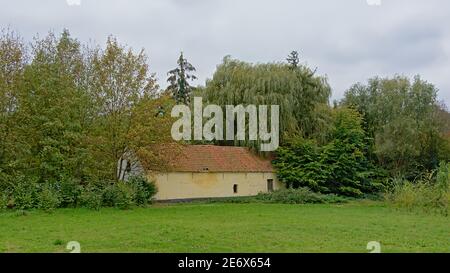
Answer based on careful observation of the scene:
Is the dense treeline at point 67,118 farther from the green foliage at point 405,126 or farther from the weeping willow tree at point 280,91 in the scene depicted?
the green foliage at point 405,126

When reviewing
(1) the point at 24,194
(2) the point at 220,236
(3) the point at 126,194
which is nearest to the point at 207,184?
(3) the point at 126,194

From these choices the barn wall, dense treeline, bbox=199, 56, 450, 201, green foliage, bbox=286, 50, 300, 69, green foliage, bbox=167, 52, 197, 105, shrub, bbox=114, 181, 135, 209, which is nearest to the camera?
shrub, bbox=114, 181, 135, 209

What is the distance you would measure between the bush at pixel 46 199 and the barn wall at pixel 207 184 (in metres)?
6.93

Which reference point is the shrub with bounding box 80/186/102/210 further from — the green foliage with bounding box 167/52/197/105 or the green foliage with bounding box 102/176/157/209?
the green foliage with bounding box 167/52/197/105

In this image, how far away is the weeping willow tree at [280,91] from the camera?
1201 inches

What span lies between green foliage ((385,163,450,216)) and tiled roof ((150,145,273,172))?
10874mm

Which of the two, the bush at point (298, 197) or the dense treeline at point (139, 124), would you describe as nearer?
the dense treeline at point (139, 124)

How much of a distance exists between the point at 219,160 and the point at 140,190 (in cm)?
784

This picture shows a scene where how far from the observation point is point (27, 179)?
784 inches

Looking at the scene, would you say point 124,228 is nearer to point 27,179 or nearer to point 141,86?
point 27,179

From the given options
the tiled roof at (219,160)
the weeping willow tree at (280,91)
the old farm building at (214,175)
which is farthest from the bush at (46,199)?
the weeping willow tree at (280,91)

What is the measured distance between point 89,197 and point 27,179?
262 centimetres

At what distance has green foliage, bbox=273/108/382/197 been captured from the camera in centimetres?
3017

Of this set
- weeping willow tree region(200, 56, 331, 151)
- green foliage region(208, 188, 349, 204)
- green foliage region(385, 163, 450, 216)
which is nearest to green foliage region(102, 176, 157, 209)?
green foliage region(208, 188, 349, 204)
